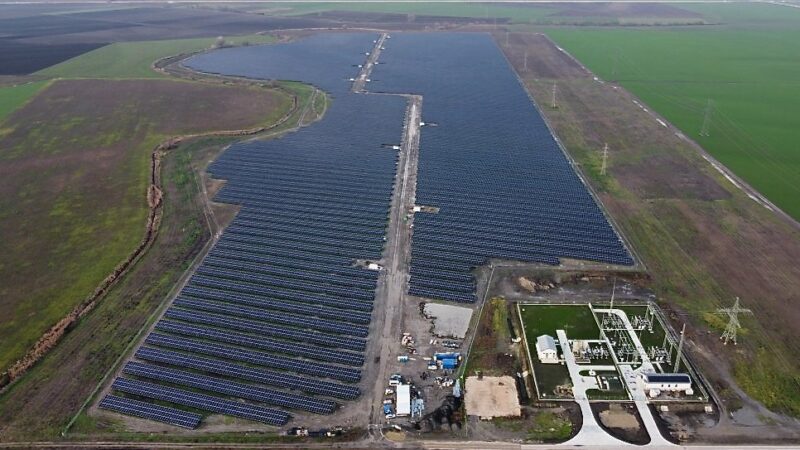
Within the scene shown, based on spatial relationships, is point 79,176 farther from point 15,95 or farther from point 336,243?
point 15,95

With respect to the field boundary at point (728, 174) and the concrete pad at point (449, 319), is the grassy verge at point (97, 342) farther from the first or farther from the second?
the field boundary at point (728, 174)

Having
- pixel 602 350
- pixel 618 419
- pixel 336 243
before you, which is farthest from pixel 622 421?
pixel 336 243

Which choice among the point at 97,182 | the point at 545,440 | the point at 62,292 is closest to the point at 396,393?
the point at 545,440

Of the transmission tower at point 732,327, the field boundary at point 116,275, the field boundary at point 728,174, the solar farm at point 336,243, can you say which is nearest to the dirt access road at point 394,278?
the solar farm at point 336,243

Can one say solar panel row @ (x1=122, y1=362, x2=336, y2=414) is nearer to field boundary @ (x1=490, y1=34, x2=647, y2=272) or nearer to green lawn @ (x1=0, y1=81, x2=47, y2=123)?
field boundary @ (x1=490, y1=34, x2=647, y2=272)

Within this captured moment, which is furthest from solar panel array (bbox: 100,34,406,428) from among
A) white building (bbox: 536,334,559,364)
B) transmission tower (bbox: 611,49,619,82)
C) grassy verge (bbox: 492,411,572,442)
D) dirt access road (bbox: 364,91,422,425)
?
transmission tower (bbox: 611,49,619,82)
